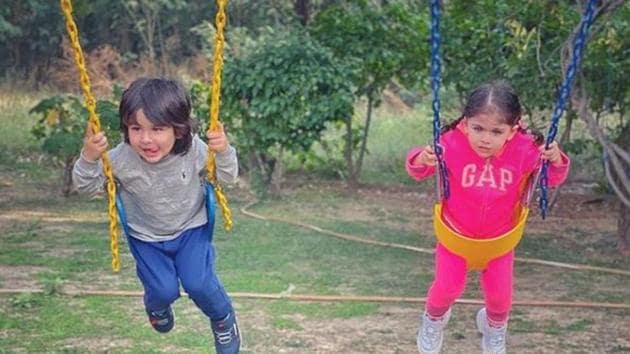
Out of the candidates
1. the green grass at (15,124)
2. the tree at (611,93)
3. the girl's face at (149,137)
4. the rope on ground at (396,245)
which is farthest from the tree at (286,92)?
the girl's face at (149,137)

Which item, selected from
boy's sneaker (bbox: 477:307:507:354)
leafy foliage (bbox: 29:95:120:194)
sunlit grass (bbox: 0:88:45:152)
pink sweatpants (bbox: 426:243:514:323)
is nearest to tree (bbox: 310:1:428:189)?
leafy foliage (bbox: 29:95:120:194)

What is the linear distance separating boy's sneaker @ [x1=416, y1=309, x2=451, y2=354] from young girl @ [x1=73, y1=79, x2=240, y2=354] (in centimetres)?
85

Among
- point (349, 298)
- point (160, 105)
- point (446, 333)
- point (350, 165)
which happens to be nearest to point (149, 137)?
point (160, 105)

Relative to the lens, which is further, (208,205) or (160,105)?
(208,205)

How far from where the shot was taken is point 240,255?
7977 millimetres

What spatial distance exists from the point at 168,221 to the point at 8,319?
7.34 feet

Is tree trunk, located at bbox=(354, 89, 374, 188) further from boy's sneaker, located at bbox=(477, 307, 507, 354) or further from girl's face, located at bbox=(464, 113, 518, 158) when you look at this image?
girl's face, located at bbox=(464, 113, 518, 158)

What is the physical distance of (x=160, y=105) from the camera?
146 inches

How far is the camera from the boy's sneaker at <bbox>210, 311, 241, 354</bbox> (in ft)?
13.6

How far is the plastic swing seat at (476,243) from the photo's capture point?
13.2ft

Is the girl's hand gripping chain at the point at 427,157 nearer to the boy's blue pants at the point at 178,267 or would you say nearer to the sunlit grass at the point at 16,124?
the boy's blue pants at the point at 178,267

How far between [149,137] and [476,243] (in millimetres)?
1252

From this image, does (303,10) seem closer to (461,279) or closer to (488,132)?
(461,279)

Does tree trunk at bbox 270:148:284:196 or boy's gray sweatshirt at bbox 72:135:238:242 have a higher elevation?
boy's gray sweatshirt at bbox 72:135:238:242
